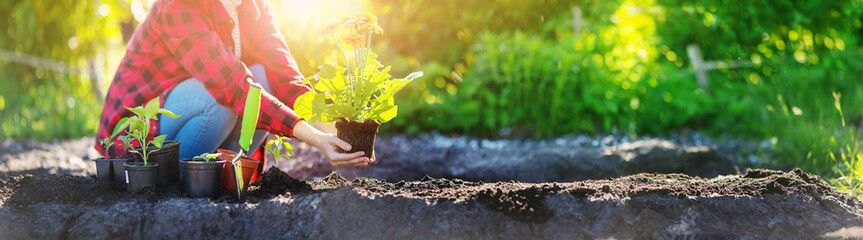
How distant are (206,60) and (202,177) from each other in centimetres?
35

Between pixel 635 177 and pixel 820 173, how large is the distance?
1.19 metres

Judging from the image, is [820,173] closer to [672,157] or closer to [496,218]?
[672,157]

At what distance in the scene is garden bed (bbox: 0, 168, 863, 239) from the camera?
158cm

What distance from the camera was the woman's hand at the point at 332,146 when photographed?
169 cm

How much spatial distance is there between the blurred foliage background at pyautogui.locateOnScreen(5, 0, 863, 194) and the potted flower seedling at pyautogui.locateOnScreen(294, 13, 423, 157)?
179cm

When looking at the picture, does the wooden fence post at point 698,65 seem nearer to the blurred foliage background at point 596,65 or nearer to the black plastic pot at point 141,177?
the blurred foliage background at point 596,65

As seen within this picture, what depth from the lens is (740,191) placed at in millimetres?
1799

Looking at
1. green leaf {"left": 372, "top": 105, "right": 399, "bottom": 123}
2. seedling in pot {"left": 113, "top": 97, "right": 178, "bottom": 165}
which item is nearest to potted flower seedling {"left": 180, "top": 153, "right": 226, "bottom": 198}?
seedling in pot {"left": 113, "top": 97, "right": 178, "bottom": 165}

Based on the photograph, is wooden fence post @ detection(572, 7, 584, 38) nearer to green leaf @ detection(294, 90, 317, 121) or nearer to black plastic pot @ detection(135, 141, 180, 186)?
green leaf @ detection(294, 90, 317, 121)

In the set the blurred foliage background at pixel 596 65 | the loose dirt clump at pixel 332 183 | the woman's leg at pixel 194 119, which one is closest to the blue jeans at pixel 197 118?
the woman's leg at pixel 194 119

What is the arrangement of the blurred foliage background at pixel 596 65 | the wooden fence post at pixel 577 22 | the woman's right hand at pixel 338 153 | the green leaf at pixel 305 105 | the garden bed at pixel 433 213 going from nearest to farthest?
1. the garden bed at pixel 433 213
2. the woman's right hand at pixel 338 153
3. the green leaf at pixel 305 105
4. the blurred foliage background at pixel 596 65
5. the wooden fence post at pixel 577 22

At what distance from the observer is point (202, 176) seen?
173 centimetres

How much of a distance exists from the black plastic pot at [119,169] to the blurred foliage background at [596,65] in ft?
6.33

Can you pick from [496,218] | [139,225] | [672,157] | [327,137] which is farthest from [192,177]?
[672,157]
